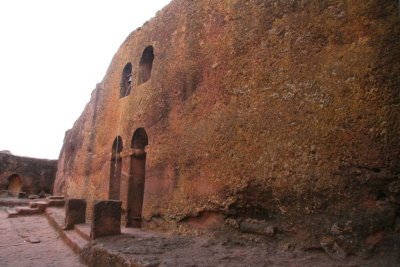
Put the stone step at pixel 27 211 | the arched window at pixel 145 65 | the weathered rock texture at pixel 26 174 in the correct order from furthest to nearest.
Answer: the weathered rock texture at pixel 26 174
the stone step at pixel 27 211
the arched window at pixel 145 65

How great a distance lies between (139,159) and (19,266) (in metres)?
3.56

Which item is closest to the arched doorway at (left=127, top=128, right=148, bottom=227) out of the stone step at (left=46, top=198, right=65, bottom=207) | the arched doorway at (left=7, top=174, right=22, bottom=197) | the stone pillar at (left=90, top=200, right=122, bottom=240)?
the stone pillar at (left=90, top=200, right=122, bottom=240)

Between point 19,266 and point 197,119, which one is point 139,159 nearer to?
point 197,119

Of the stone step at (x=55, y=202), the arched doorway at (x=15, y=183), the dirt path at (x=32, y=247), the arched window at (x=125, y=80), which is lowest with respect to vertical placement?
the dirt path at (x=32, y=247)

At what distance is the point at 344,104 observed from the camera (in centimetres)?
330

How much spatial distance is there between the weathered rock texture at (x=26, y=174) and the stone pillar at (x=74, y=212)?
505 inches

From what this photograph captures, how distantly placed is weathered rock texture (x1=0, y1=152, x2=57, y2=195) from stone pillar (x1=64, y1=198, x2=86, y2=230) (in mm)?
12822

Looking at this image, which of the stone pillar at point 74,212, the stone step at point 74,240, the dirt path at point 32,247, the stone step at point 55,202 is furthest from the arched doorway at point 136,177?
the stone step at point 55,202

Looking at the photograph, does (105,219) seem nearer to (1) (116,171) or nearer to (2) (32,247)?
(2) (32,247)

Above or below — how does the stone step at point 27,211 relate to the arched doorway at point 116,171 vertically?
below

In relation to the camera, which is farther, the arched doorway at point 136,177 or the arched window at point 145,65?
the arched window at point 145,65

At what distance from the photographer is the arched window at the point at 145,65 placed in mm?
7426

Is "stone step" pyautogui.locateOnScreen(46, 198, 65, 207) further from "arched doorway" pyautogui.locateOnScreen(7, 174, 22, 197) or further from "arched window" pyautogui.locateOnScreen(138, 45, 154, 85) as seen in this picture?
"arched doorway" pyautogui.locateOnScreen(7, 174, 22, 197)

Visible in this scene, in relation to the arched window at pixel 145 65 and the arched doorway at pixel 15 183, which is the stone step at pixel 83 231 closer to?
the arched window at pixel 145 65
